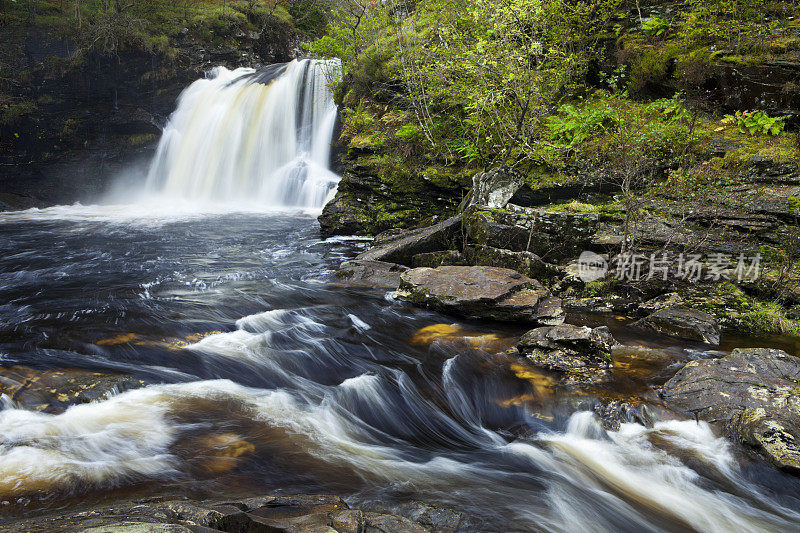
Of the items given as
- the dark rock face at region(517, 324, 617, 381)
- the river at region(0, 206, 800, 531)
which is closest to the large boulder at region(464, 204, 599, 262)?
the river at region(0, 206, 800, 531)

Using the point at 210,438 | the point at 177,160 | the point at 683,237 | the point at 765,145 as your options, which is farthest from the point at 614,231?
the point at 177,160

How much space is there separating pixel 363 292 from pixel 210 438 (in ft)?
16.7

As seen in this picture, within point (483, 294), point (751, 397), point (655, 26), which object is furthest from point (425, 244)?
point (655, 26)

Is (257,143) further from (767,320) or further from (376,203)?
(767,320)

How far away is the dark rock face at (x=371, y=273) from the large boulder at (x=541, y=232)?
193cm

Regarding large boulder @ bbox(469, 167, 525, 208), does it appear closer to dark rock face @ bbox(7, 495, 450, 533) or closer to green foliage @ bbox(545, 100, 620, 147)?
green foliage @ bbox(545, 100, 620, 147)

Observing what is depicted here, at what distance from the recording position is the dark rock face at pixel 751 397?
159 inches

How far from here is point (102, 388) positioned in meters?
4.53

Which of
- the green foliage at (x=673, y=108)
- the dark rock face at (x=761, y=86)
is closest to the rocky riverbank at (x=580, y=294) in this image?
the green foliage at (x=673, y=108)

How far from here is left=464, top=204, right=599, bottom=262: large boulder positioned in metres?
8.88

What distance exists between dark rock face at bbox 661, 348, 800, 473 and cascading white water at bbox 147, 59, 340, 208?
14798mm

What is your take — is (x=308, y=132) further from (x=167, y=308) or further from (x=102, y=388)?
(x=102, y=388)

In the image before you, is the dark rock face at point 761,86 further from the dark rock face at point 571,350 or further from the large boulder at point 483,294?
the dark rock face at point 571,350

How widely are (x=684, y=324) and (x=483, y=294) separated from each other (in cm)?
306
